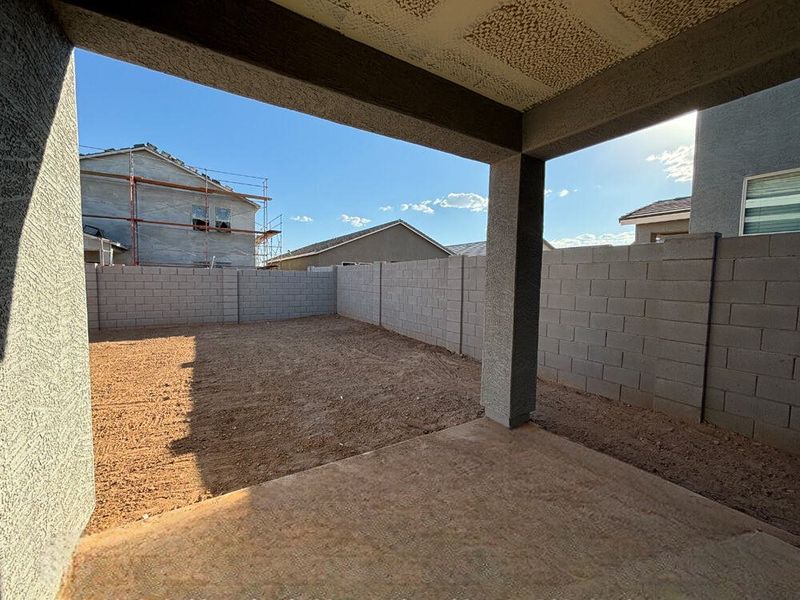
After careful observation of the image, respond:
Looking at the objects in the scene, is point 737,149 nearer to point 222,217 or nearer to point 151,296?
point 151,296

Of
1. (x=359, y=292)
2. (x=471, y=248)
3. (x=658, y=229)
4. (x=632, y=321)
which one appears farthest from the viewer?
(x=471, y=248)

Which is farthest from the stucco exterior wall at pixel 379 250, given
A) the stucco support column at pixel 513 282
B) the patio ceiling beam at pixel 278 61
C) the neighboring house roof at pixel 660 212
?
the patio ceiling beam at pixel 278 61

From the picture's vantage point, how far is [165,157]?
543 inches

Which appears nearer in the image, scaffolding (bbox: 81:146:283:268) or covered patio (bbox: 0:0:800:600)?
covered patio (bbox: 0:0:800:600)

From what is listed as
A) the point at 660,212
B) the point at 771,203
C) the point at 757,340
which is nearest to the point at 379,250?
the point at 660,212

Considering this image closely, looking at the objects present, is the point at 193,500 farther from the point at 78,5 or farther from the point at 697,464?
the point at 697,464

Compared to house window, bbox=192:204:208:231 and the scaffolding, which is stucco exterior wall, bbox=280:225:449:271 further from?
house window, bbox=192:204:208:231

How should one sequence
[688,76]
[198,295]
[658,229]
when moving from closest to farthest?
[688,76]
[658,229]
[198,295]

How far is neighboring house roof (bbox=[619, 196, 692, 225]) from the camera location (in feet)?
24.1

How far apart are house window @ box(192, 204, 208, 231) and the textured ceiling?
1497cm

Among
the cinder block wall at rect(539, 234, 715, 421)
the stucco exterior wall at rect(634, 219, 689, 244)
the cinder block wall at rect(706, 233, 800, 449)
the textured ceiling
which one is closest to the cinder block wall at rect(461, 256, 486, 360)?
the cinder block wall at rect(539, 234, 715, 421)

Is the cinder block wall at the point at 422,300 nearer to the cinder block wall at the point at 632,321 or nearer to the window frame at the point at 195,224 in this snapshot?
the cinder block wall at the point at 632,321

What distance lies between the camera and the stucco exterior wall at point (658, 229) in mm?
7551

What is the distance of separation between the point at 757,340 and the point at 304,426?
3974mm
